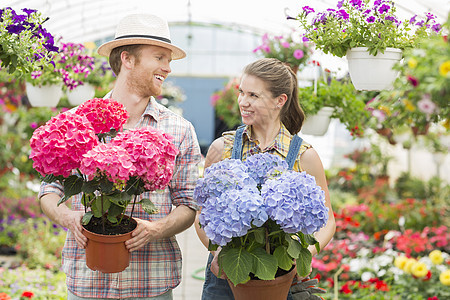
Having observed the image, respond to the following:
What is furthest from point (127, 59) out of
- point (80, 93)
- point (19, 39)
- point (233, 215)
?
point (80, 93)

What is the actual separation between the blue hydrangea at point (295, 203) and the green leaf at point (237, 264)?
14 centimetres

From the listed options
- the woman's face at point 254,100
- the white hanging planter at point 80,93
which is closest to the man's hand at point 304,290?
the woman's face at point 254,100

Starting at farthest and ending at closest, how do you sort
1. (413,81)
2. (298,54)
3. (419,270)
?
(298,54) < (419,270) < (413,81)

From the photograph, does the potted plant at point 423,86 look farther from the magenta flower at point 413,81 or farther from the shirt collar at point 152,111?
the shirt collar at point 152,111

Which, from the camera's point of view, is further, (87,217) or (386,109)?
(87,217)

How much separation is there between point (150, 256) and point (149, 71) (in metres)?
0.67

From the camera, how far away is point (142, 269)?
191 centimetres

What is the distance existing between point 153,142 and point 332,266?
10.2 feet

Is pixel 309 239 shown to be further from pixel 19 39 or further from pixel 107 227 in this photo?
pixel 19 39

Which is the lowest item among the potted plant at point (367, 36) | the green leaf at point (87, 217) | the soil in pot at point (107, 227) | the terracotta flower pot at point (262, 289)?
the terracotta flower pot at point (262, 289)

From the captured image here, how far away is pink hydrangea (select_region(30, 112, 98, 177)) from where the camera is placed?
147 centimetres

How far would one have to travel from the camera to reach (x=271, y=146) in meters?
1.89

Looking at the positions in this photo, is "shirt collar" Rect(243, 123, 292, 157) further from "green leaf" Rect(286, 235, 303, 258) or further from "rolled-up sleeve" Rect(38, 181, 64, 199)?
"rolled-up sleeve" Rect(38, 181, 64, 199)

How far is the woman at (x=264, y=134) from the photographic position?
185 cm
